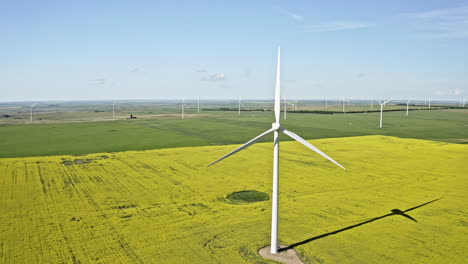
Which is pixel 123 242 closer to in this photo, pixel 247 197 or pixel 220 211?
pixel 220 211

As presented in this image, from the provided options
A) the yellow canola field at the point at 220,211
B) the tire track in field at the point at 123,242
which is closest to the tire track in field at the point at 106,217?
the tire track in field at the point at 123,242

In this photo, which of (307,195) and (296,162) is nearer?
(307,195)

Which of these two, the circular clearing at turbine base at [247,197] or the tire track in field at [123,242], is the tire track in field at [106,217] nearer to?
the tire track in field at [123,242]

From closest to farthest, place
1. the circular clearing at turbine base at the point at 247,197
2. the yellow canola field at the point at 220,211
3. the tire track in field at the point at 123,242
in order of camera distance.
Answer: the tire track in field at the point at 123,242 < the yellow canola field at the point at 220,211 < the circular clearing at turbine base at the point at 247,197

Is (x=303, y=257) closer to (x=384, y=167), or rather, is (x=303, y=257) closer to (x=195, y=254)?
(x=195, y=254)

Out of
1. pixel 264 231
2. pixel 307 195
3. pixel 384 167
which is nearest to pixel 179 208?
pixel 264 231

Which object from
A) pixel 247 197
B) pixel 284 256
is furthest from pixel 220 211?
pixel 284 256
